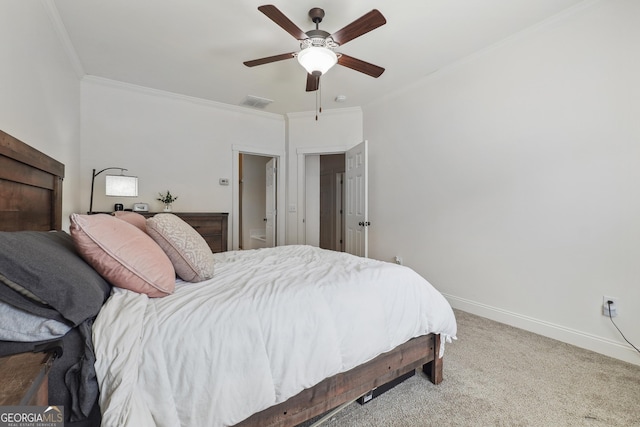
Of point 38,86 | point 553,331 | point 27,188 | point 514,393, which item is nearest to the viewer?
point 514,393

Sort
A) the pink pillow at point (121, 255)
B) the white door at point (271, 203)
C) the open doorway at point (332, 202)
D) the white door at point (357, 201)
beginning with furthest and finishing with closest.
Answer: the open doorway at point (332, 202), the white door at point (271, 203), the white door at point (357, 201), the pink pillow at point (121, 255)

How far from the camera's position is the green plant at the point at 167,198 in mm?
3444

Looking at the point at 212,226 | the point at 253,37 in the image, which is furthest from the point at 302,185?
the point at 253,37

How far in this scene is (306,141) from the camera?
14.3 ft

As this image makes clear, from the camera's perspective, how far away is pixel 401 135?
357cm

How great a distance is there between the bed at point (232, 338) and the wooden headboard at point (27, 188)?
0.5 inches

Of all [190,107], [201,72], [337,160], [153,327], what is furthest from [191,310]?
[337,160]

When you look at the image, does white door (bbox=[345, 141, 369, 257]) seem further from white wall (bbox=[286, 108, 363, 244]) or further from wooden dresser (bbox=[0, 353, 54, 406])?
wooden dresser (bbox=[0, 353, 54, 406])

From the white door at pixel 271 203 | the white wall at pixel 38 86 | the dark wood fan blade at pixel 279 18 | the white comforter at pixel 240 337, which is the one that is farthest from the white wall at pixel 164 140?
the white comforter at pixel 240 337

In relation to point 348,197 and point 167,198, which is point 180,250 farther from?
point 348,197

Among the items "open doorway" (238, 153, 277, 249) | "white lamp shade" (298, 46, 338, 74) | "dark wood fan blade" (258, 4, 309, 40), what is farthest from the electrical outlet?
"open doorway" (238, 153, 277, 249)

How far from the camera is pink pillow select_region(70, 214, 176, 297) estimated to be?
3.25ft

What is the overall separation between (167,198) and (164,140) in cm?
79

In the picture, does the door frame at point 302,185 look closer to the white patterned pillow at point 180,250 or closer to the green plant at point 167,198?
the green plant at point 167,198
